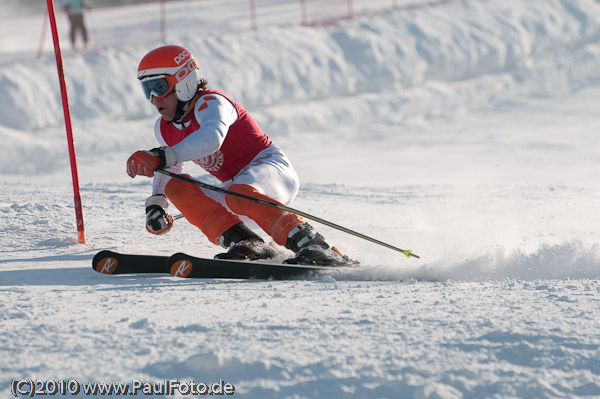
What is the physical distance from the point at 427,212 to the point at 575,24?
14284 millimetres

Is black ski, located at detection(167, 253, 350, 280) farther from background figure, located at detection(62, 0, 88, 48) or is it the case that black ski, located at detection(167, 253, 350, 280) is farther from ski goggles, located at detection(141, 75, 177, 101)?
background figure, located at detection(62, 0, 88, 48)

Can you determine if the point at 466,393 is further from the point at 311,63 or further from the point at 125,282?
the point at 311,63

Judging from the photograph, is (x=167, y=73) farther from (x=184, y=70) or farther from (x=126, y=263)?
(x=126, y=263)

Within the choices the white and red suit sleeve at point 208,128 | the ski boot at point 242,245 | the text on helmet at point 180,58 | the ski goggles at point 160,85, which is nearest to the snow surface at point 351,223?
the ski boot at point 242,245

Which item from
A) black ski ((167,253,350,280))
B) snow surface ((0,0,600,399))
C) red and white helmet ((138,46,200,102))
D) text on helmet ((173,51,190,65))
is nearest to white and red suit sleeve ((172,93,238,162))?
red and white helmet ((138,46,200,102))

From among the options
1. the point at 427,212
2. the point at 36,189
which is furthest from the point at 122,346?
the point at 36,189

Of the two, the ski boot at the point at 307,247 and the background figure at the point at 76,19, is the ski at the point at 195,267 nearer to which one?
the ski boot at the point at 307,247

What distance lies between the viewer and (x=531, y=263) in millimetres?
4281

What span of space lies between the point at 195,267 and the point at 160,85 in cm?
106

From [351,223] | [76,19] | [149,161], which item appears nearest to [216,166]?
[149,161]

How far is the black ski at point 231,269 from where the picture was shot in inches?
155

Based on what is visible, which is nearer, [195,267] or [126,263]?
[195,267]

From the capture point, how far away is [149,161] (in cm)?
400

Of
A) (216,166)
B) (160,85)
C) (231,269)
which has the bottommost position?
(231,269)
